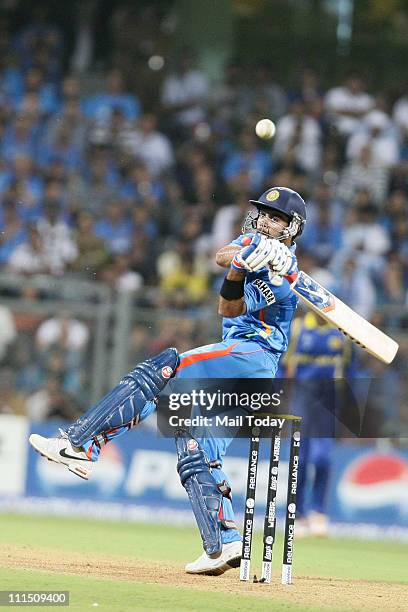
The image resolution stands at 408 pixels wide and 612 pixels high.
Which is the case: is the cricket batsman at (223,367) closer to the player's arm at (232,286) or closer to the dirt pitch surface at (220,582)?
the player's arm at (232,286)

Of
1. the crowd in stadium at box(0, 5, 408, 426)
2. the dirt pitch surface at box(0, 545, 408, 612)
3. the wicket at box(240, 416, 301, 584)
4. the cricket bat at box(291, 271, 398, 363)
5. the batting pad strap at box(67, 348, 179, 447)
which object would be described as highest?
the crowd in stadium at box(0, 5, 408, 426)

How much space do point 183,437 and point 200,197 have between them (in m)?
9.09

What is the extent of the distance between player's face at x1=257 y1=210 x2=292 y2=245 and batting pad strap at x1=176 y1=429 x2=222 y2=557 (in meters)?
1.27

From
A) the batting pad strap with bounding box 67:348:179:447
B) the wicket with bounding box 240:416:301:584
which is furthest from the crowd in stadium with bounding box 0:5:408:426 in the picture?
the wicket with bounding box 240:416:301:584

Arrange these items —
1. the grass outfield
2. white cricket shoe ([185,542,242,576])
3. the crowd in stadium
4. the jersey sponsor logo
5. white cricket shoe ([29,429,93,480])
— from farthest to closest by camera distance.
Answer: the crowd in stadium < white cricket shoe ([185,542,242,576]) < the jersey sponsor logo < white cricket shoe ([29,429,93,480]) < the grass outfield

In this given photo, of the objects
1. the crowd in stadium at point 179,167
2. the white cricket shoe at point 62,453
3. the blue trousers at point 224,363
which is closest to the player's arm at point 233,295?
the blue trousers at point 224,363

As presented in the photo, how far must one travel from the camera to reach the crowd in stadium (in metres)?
14.6

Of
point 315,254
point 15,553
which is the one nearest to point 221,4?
point 315,254

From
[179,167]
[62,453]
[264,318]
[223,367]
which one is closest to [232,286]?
[264,318]

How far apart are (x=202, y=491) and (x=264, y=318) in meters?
1.05

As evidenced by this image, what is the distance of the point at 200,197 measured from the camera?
15.8 meters

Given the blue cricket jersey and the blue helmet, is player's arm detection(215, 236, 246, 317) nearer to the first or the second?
the blue cricket jersey

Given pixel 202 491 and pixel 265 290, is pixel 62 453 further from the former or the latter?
pixel 265 290

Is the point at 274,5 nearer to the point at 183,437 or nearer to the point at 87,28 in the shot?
the point at 87,28
